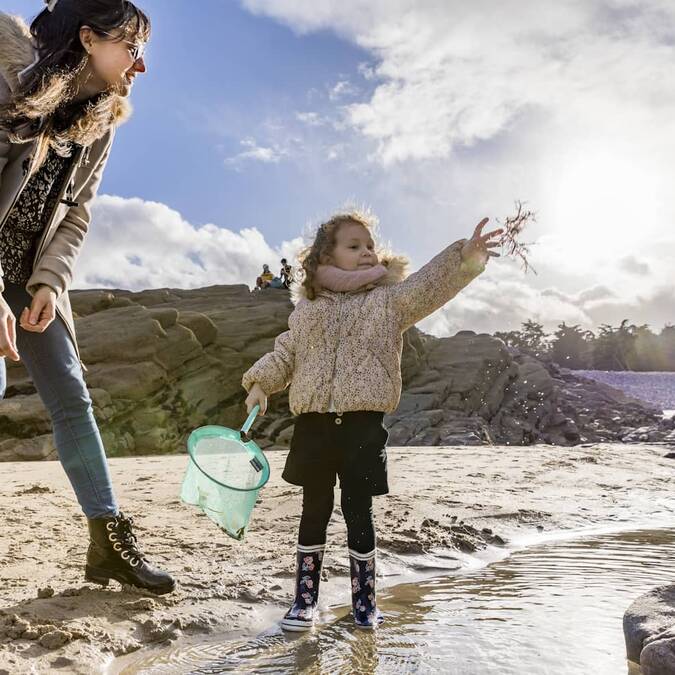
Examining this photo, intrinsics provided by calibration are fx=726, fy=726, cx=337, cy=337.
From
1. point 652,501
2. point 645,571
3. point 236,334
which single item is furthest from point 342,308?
point 236,334

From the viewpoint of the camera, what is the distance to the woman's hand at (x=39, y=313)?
9.34 feet

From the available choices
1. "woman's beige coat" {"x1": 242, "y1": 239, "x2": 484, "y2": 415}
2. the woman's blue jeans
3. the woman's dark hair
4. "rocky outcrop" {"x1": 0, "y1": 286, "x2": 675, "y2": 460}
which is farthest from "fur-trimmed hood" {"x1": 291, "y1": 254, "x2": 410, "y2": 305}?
"rocky outcrop" {"x1": 0, "y1": 286, "x2": 675, "y2": 460}

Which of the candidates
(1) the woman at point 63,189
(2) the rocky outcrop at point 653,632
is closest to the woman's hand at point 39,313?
(1) the woman at point 63,189

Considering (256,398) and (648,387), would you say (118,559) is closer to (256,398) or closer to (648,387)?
(256,398)

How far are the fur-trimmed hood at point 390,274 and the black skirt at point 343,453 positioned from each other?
24.5 inches

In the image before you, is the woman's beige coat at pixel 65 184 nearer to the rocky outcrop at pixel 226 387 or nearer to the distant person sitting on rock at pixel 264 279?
the rocky outcrop at pixel 226 387

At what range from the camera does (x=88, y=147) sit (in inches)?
118

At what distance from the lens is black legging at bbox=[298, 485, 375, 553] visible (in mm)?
3092

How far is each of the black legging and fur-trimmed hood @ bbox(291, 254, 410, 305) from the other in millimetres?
953

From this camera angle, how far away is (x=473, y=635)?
288 centimetres

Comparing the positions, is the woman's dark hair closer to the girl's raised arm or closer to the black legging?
the girl's raised arm

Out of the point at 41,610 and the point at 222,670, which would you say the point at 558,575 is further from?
the point at 41,610

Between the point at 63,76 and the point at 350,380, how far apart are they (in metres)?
1.64

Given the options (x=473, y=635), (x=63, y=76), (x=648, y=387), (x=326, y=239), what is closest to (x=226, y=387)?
(x=326, y=239)
